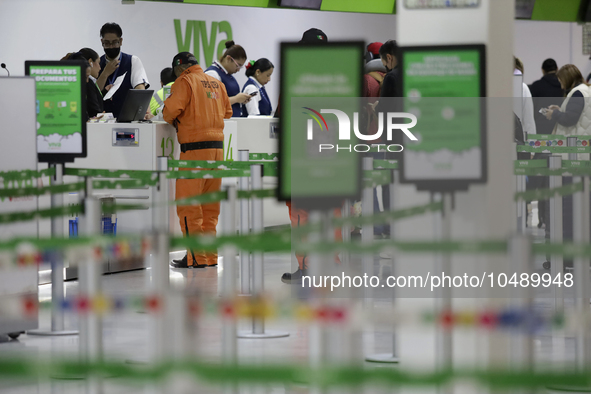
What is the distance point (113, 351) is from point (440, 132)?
2.11 m

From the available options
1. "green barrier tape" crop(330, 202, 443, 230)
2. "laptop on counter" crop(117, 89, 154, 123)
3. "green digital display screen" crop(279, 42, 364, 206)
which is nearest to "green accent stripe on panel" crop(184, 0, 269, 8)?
"laptop on counter" crop(117, 89, 154, 123)

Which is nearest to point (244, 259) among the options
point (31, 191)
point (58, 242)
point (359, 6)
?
point (31, 191)

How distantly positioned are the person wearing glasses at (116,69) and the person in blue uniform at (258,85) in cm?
99

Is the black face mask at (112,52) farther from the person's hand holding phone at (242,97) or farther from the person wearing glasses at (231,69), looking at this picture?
the person's hand holding phone at (242,97)

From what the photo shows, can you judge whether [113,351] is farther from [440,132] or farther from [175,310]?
[175,310]

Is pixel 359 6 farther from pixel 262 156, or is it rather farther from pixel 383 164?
pixel 383 164

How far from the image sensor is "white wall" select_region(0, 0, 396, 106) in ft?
31.8

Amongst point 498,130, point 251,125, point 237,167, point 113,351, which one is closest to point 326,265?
point 498,130

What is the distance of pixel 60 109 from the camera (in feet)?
17.0

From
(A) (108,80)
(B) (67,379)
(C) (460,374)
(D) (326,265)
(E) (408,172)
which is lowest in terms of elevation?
(B) (67,379)

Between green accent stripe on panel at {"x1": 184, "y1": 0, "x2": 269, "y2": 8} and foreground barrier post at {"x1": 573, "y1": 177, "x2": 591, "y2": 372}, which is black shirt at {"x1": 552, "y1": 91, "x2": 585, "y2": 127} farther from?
foreground barrier post at {"x1": 573, "y1": 177, "x2": 591, "y2": 372}

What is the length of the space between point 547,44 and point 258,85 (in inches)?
260

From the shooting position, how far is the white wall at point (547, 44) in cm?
1423

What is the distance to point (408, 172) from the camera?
Answer: 2994 mm
